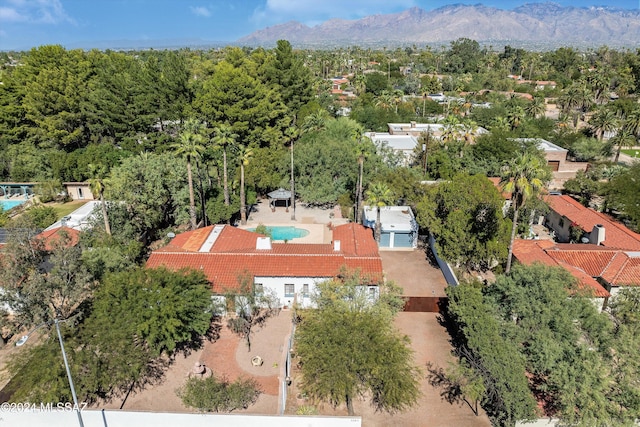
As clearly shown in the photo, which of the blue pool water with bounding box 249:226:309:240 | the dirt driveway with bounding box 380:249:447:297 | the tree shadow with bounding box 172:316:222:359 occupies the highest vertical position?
the blue pool water with bounding box 249:226:309:240

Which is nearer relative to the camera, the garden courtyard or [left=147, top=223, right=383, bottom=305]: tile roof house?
the garden courtyard

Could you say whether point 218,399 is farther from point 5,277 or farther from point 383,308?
point 5,277

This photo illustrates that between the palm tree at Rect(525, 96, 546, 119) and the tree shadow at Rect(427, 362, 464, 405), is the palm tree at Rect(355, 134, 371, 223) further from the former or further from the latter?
the palm tree at Rect(525, 96, 546, 119)

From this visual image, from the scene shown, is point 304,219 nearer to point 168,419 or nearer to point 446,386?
point 446,386

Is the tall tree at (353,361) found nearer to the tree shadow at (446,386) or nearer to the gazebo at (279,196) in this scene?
the tree shadow at (446,386)

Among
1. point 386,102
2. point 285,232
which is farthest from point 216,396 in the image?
point 386,102

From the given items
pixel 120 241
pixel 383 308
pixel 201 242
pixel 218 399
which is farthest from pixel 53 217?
pixel 383 308

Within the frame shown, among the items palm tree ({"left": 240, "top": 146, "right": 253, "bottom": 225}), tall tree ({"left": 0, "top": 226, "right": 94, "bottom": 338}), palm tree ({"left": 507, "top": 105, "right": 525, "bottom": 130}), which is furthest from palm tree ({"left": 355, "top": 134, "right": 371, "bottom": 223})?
palm tree ({"left": 507, "top": 105, "right": 525, "bottom": 130})

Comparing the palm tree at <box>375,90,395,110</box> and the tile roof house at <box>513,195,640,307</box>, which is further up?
the palm tree at <box>375,90,395,110</box>
